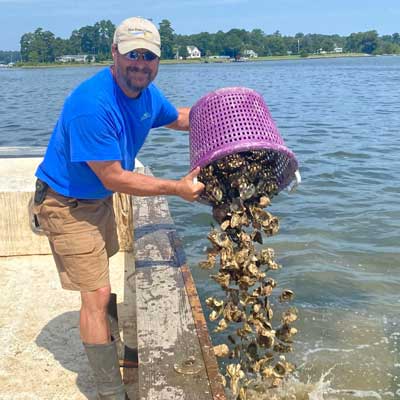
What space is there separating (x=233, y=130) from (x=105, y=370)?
5.29 feet

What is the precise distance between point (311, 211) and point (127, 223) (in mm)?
4545

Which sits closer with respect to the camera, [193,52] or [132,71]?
[132,71]

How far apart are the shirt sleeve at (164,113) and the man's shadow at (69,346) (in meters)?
1.71

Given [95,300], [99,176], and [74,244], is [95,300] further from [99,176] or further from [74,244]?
[99,176]

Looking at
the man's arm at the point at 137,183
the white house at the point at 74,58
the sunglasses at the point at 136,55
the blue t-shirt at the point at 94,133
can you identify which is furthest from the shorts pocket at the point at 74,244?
the white house at the point at 74,58

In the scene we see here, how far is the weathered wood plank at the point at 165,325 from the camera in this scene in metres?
2.92

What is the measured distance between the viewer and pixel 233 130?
344 cm

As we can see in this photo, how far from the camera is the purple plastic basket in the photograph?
338cm

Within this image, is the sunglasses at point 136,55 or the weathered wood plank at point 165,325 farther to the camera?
the sunglasses at point 136,55

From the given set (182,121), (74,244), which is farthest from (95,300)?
(182,121)

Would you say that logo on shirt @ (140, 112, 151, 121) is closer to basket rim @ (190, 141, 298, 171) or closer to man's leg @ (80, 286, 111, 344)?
basket rim @ (190, 141, 298, 171)

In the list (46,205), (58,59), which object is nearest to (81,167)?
(46,205)

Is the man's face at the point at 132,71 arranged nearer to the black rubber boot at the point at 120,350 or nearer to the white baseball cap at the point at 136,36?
the white baseball cap at the point at 136,36

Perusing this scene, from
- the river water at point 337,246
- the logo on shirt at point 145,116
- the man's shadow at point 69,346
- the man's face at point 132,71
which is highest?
the man's face at point 132,71
